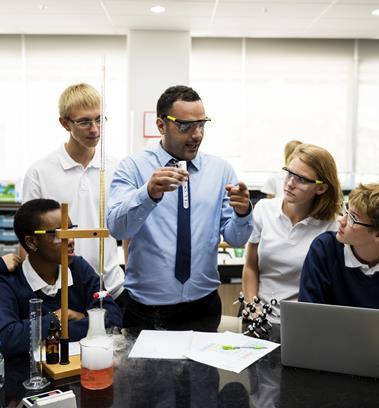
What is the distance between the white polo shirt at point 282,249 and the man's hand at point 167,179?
0.61 metres

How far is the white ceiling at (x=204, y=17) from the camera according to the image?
448 cm

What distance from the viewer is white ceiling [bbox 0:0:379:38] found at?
4477mm

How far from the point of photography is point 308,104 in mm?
5938

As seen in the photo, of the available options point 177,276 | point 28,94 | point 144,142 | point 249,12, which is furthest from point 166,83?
point 177,276

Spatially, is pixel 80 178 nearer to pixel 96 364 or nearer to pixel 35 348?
pixel 35 348

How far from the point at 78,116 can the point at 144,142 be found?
3.60 metres

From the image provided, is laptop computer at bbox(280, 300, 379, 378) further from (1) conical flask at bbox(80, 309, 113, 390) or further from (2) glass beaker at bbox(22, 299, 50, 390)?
(2) glass beaker at bbox(22, 299, 50, 390)

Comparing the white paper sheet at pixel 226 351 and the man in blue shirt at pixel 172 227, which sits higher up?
the man in blue shirt at pixel 172 227

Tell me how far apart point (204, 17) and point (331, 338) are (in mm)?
4298

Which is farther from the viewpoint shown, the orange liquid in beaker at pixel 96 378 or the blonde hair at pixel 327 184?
the blonde hair at pixel 327 184

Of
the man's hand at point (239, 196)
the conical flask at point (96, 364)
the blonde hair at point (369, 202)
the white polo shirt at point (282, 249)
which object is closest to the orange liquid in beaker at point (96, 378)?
the conical flask at point (96, 364)

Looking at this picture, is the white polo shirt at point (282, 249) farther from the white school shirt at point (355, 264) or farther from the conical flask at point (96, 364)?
the conical flask at point (96, 364)

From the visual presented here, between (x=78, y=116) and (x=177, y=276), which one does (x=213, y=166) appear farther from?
(x=78, y=116)

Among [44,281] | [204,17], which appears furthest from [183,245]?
[204,17]
